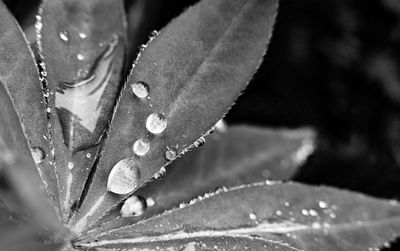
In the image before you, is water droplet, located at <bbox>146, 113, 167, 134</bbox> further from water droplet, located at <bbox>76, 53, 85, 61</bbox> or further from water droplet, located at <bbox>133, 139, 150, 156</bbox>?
water droplet, located at <bbox>76, 53, 85, 61</bbox>

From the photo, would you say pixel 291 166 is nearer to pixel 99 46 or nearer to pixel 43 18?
pixel 99 46

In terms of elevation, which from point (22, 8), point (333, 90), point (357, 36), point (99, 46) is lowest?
point (333, 90)

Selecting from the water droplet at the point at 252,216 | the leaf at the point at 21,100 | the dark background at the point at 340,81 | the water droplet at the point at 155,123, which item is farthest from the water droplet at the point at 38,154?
the dark background at the point at 340,81

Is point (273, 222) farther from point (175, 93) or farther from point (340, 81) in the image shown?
point (340, 81)

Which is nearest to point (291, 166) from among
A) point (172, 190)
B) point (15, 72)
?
point (172, 190)

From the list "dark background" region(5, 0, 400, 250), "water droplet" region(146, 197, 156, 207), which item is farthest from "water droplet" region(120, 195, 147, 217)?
"dark background" region(5, 0, 400, 250)

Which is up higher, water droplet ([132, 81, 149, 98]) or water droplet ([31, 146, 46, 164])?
water droplet ([132, 81, 149, 98])
